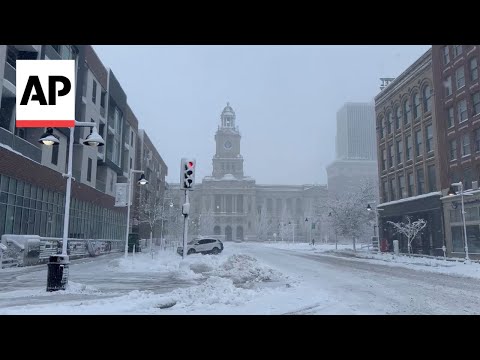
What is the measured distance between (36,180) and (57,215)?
179 inches

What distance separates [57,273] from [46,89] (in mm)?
6548

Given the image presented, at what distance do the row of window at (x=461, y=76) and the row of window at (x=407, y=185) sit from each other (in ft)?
22.7

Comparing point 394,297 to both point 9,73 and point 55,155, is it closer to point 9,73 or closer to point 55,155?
point 9,73

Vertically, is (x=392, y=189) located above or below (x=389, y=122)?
below

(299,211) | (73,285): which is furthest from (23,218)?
(299,211)

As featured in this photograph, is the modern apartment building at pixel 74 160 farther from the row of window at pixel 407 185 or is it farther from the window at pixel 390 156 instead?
the row of window at pixel 407 185

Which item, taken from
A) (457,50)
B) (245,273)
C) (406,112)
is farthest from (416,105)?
(245,273)

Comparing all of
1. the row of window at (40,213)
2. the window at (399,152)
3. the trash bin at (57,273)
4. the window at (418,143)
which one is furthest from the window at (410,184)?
the trash bin at (57,273)

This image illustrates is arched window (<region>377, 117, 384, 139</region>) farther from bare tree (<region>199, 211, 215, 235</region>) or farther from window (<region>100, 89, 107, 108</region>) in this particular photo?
bare tree (<region>199, 211, 215, 235</region>)

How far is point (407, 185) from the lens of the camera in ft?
136

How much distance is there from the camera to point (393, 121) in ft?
144

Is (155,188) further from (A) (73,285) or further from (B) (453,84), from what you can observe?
(A) (73,285)
